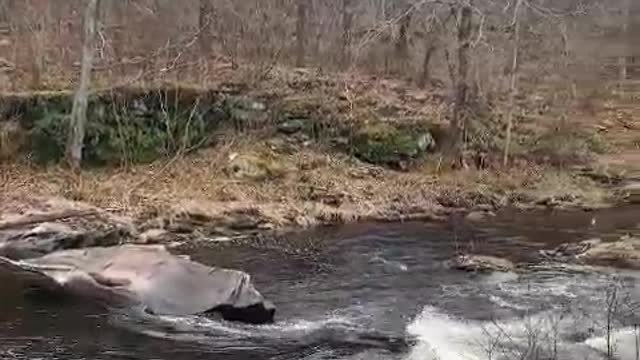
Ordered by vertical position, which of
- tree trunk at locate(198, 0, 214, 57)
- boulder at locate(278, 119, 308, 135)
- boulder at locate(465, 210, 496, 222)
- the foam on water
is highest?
tree trunk at locate(198, 0, 214, 57)

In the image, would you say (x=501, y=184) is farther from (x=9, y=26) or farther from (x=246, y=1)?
(x=9, y=26)

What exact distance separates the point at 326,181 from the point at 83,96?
5904 mm

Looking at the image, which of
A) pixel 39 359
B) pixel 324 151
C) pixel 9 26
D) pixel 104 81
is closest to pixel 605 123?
pixel 324 151

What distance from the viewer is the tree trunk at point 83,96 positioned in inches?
794

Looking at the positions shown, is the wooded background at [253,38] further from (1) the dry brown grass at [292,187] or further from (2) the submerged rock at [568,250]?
(2) the submerged rock at [568,250]

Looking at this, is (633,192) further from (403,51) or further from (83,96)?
(83,96)

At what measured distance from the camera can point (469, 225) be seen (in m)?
19.8

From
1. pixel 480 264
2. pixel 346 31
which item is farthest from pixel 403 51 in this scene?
pixel 480 264

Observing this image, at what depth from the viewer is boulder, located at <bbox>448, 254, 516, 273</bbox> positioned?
15500 mm

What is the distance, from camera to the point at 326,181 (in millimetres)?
21875

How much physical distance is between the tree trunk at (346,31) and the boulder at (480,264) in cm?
1277

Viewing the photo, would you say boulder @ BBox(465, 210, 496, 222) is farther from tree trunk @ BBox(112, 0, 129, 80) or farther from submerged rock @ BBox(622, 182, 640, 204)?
tree trunk @ BBox(112, 0, 129, 80)

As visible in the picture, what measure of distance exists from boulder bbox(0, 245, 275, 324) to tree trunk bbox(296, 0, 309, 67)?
1449 cm

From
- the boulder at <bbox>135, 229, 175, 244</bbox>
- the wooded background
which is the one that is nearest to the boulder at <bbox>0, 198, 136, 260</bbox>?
the boulder at <bbox>135, 229, 175, 244</bbox>
